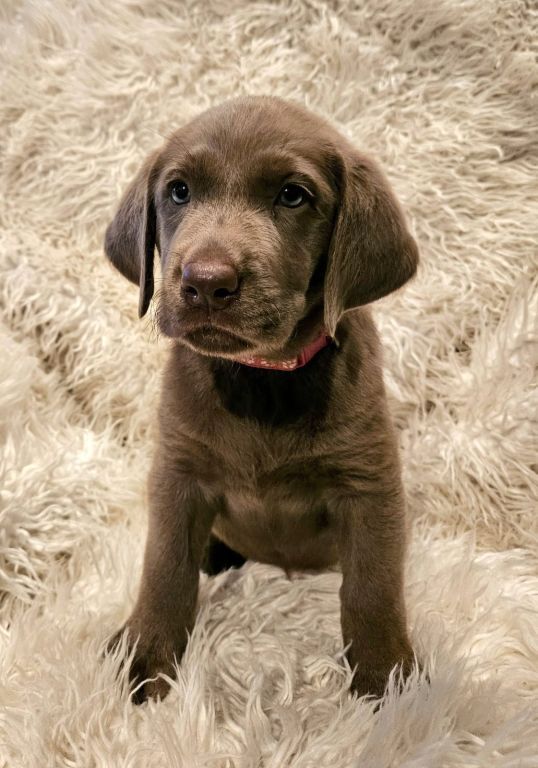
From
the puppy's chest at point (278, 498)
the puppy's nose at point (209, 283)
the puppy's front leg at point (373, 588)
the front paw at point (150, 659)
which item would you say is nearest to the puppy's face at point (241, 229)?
the puppy's nose at point (209, 283)

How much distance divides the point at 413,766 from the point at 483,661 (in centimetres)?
40

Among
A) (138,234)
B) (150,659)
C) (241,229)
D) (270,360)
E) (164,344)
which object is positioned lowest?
(150,659)

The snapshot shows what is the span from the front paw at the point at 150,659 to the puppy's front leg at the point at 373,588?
355 millimetres

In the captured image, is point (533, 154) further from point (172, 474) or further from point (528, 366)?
point (172, 474)

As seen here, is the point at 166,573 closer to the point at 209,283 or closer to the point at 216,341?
the point at 216,341

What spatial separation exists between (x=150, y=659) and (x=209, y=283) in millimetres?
799

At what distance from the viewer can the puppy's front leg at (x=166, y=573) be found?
1476 millimetres

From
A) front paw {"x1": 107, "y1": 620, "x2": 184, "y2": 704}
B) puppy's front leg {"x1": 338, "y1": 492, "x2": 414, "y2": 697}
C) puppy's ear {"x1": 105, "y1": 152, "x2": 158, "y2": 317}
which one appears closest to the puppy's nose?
puppy's ear {"x1": 105, "y1": 152, "x2": 158, "y2": 317}

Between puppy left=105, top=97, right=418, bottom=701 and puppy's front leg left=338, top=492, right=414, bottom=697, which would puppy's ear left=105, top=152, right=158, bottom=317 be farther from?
puppy's front leg left=338, top=492, right=414, bottom=697

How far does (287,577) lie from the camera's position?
68.3 inches

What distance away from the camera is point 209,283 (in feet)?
3.70

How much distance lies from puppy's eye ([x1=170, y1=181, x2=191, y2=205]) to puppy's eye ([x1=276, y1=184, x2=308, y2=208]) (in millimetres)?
178

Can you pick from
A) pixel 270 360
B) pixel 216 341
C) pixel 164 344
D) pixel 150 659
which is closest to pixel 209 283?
pixel 216 341

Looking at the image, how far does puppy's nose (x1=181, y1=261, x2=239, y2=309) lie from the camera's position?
1129 mm
